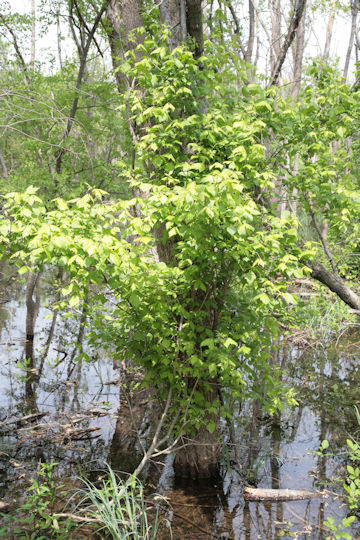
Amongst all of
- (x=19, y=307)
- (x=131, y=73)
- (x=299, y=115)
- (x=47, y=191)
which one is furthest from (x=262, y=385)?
(x=19, y=307)

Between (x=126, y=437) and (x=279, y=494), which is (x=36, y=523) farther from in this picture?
(x=279, y=494)

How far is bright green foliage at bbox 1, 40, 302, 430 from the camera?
3.13m

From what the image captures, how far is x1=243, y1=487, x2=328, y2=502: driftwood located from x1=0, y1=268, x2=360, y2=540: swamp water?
6cm

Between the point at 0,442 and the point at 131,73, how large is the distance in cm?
443

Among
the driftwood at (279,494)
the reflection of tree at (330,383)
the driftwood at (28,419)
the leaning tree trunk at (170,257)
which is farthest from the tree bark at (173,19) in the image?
the reflection of tree at (330,383)

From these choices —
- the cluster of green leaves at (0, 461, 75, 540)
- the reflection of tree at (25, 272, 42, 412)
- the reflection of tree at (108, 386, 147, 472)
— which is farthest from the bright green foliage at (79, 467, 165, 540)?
the reflection of tree at (25, 272, 42, 412)

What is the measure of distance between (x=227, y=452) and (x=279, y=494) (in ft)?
2.24

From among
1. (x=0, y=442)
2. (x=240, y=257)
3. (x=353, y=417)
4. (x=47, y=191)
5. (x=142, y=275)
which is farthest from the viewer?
(x=47, y=191)

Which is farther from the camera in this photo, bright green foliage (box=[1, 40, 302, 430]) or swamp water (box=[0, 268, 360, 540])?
swamp water (box=[0, 268, 360, 540])

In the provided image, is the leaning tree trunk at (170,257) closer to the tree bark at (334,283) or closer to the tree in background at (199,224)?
the tree in background at (199,224)

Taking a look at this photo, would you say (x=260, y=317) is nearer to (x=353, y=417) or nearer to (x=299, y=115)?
(x=299, y=115)

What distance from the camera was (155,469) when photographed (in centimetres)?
519

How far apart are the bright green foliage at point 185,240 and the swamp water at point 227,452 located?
95 centimetres

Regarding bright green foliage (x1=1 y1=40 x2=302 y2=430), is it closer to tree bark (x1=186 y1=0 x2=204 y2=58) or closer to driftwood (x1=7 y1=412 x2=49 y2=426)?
tree bark (x1=186 y1=0 x2=204 y2=58)
